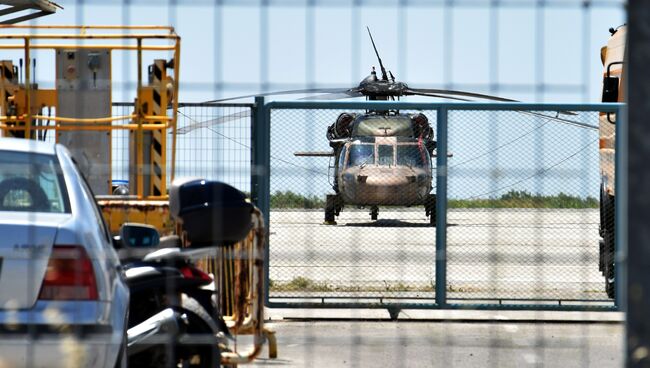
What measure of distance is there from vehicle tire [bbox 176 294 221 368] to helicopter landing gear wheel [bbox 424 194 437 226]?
17.4 feet

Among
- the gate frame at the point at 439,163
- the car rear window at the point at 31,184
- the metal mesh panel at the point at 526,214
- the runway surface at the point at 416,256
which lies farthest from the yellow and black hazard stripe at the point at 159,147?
the car rear window at the point at 31,184

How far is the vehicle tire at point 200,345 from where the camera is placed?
555cm

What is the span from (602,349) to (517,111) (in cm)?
239

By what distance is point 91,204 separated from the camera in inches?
201

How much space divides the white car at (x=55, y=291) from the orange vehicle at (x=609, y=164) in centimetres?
687

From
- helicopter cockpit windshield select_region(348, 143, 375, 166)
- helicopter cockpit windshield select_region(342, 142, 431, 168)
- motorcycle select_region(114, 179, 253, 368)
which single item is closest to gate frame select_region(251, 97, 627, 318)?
helicopter cockpit windshield select_region(342, 142, 431, 168)

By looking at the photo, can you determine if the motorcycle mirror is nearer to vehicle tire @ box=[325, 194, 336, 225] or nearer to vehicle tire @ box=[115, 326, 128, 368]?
vehicle tire @ box=[115, 326, 128, 368]

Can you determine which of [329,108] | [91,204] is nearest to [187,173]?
[91,204]

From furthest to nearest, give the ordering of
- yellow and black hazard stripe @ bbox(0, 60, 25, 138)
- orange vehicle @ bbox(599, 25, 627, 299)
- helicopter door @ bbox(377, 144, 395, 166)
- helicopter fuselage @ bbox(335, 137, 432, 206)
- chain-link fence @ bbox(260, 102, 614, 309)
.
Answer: helicopter door @ bbox(377, 144, 395, 166), orange vehicle @ bbox(599, 25, 627, 299), helicopter fuselage @ bbox(335, 137, 432, 206), chain-link fence @ bbox(260, 102, 614, 309), yellow and black hazard stripe @ bbox(0, 60, 25, 138)

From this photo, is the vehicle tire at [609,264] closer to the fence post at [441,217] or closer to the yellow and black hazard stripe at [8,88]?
the fence post at [441,217]

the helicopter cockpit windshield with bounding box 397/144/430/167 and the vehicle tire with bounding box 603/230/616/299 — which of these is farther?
the helicopter cockpit windshield with bounding box 397/144/430/167

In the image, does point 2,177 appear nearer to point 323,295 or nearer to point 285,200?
point 285,200

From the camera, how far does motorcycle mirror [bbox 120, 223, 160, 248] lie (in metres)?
5.55

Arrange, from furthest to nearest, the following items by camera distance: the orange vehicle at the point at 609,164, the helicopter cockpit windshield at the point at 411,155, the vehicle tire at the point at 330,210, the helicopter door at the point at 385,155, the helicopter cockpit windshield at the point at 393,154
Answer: the helicopter door at the point at 385,155, the helicopter cockpit windshield at the point at 393,154, the helicopter cockpit windshield at the point at 411,155, the orange vehicle at the point at 609,164, the vehicle tire at the point at 330,210
